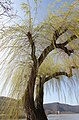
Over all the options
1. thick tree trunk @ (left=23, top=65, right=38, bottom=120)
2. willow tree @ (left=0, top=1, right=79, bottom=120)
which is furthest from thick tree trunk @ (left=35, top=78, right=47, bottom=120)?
thick tree trunk @ (left=23, top=65, right=38, bottom=120)

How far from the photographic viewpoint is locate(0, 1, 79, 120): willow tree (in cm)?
230

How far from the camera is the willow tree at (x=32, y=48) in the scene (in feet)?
7.55

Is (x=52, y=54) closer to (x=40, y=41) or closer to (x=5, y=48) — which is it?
(x=40, y=41)

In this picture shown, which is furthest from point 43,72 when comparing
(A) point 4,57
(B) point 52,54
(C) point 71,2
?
(C) point 71,2

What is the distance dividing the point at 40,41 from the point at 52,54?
0.41 m

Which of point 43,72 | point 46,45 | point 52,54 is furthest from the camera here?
point 43,72

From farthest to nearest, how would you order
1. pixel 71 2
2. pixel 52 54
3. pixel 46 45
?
pixel 52 54 → pixel 46 45 → pixel 71 2

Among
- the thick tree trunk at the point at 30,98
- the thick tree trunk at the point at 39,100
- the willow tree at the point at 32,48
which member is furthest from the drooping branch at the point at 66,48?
the thick tree trunk at the point at 39,100

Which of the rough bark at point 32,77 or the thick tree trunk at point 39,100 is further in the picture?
the thick tree trunk at point 39,100

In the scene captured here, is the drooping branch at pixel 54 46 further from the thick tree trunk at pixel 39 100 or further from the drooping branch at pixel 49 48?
the thick tree trunk at pixel 39 100

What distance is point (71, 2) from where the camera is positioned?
7.52ft

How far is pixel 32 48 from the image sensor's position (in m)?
2.39

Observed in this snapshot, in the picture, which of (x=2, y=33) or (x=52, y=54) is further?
(x=52, y=54)

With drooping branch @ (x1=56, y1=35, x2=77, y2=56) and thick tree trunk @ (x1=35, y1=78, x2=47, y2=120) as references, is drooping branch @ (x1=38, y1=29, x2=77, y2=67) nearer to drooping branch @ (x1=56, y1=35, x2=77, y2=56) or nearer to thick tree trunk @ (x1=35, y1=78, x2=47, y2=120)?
drooping branch @ (x1=56, y1=35, x2=77, y2=56)
